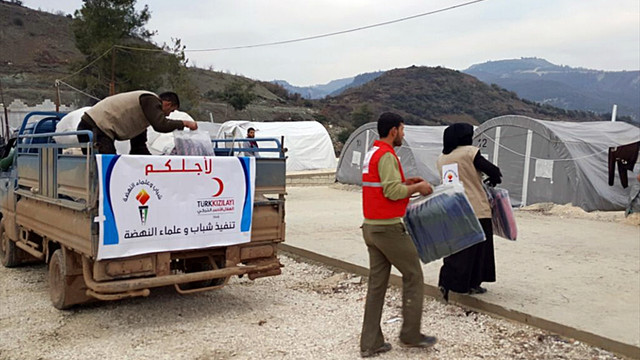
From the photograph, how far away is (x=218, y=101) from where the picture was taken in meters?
58.2

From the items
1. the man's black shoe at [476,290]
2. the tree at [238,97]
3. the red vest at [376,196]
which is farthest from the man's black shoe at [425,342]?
the tree at [238,97]

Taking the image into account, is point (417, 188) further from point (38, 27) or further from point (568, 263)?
point (38, 27)

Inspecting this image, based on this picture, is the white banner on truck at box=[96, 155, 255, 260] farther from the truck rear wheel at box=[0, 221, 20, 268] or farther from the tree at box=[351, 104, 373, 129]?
the tree at box=[351, 104, 373, 129]

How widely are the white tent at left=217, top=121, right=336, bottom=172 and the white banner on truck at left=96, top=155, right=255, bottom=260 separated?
19521 millimetres

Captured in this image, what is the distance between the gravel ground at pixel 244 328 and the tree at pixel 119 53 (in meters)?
32.6

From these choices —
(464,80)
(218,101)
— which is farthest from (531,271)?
(464,80)

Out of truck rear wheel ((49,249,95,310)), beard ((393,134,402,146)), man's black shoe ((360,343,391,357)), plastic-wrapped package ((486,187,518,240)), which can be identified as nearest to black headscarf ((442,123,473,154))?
plastic-wrapped package ((486,187,518,240))

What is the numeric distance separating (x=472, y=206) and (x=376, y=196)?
1.67m

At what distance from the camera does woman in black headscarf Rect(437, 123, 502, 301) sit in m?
5.82

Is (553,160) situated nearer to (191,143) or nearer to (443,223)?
(443,223)

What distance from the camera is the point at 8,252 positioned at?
791 cm

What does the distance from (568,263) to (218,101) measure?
52801mm

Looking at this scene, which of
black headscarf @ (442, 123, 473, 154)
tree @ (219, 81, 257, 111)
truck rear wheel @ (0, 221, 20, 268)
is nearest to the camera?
black headscarf @ (442, 123, 473, 154)

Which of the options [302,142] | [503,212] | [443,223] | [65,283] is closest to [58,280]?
[65,283]
